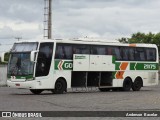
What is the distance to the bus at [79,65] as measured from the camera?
95.9 ft

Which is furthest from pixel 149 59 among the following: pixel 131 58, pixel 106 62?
pixel 106 62

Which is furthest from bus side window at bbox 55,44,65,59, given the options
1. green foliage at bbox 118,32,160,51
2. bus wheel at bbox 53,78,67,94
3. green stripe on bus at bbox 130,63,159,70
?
green foliage at bbox 118,32,160,51

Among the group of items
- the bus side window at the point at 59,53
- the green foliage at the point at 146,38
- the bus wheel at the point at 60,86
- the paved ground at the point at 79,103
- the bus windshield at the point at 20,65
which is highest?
the green foliage at the point at 146,38

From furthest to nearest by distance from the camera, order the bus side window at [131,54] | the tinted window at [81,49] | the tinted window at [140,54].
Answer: the tinted window at [140,54] → the bus side window at [131,54] → the tinted window at [81,49]

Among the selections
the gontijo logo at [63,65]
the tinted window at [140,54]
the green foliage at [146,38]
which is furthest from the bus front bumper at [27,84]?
the green foliage at [146,38]

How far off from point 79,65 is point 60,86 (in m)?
1.86

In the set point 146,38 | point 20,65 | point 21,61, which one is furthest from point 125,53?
point 146,38

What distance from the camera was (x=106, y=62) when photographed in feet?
109

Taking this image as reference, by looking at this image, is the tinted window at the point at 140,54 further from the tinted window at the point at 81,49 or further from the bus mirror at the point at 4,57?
the bus mirror at the point at 4,57

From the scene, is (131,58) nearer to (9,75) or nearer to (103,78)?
(103,78)

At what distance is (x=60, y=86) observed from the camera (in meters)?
30.3

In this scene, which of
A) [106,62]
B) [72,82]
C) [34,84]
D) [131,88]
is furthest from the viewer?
[131,88]

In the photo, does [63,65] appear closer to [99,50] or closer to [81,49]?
[81,49]

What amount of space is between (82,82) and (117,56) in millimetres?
3750
